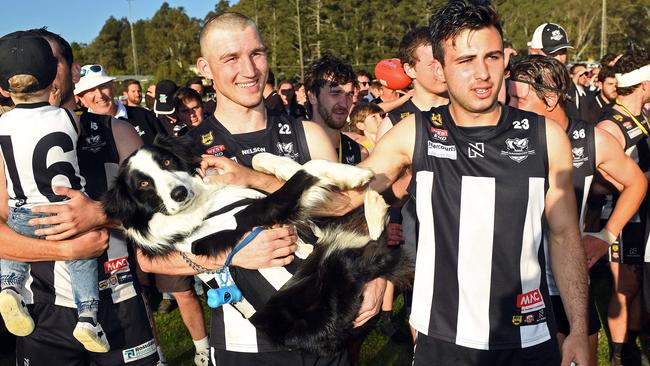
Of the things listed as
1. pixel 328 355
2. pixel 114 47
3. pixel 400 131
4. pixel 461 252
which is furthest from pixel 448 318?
pixel 114 47

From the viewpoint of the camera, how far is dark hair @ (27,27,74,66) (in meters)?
3.63

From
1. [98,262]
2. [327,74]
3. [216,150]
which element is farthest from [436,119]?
[327,74]

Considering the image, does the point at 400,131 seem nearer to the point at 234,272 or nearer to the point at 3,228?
the point at 234,272

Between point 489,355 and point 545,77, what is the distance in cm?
236

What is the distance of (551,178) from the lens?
2.81 metres

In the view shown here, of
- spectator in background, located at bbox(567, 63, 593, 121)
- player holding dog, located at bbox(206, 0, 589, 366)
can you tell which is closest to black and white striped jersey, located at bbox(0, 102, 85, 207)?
player holding dog, located at bbox(206, 0, 589, 366)

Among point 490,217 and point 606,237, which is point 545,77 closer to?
point 606,237

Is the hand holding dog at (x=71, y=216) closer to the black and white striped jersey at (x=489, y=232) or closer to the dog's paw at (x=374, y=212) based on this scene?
the dog's paw at (x=374, y=212)

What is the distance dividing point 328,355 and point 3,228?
2076 mm

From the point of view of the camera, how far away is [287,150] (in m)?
3.20

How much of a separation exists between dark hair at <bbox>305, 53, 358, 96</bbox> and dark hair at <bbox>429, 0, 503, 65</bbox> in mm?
2956

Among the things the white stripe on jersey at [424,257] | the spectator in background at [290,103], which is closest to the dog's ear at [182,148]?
the white stripe on jersey at [424,257]

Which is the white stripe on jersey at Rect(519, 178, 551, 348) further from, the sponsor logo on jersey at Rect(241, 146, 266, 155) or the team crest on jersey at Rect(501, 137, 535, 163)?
the sponsor logo on jersey at Rect(241, 146, 266, 155)

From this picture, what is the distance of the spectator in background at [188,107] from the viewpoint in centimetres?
927
